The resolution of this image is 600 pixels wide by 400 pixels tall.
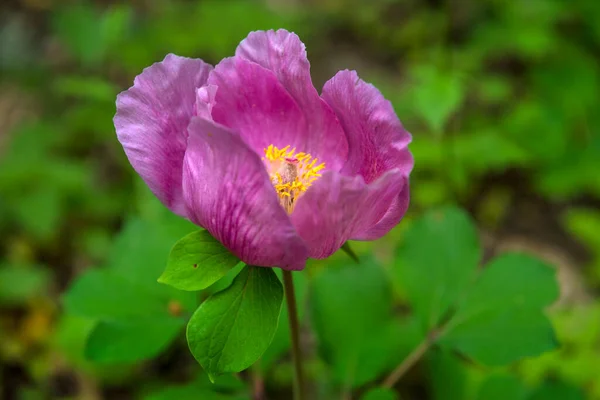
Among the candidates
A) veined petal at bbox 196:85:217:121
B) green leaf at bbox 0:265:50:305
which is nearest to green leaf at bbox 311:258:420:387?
veined petal at bbox 196:85:217:121

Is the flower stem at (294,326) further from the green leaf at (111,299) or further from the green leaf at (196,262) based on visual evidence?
the green leaf at (111,299)

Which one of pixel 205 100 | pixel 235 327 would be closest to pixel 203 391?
pixel 235 327

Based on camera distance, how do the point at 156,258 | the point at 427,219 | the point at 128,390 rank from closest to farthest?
the point at 156,258, the point at 427,219, the point at 128,390

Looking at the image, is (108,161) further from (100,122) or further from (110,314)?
(110,314)

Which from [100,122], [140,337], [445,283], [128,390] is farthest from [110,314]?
[100,122]

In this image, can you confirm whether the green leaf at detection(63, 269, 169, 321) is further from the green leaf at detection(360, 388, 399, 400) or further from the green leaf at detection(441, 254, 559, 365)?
the green leaf at detection(441, 254, 559, 365)

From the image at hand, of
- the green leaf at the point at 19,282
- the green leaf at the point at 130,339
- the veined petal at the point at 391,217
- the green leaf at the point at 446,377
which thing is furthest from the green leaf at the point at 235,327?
the green leaf at the point at 19,282
